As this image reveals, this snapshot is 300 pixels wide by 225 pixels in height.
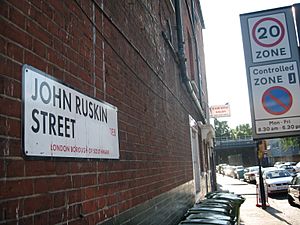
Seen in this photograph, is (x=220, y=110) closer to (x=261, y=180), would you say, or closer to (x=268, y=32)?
(x=261, y=180)

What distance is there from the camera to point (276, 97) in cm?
508

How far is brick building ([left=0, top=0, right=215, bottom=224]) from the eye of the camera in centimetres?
207

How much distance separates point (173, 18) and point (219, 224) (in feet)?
19.0

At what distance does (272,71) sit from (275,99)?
394 mm

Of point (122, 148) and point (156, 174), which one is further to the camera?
point (156, 174)

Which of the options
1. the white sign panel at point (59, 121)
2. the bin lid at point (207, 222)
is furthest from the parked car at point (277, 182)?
the white sign panel at point (59, 121)

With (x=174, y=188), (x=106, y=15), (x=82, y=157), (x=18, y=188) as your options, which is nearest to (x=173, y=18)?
(x=174, y=188)

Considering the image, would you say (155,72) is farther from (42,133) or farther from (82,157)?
(42,133)

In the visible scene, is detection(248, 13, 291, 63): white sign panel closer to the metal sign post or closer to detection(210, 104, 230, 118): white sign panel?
the metal sign post

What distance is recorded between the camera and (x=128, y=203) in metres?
3.90

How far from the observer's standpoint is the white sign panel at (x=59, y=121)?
2.19m

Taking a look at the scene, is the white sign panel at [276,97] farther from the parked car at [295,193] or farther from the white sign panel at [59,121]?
the parked car at [295,193]

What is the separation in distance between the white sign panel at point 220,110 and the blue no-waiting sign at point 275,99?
82.1ft

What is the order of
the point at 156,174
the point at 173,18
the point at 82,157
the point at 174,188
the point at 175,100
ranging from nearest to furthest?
the point at 82,157 < the point at 156,174 < the point at 174,188 < the point at 175,100 < the point at 173,18
